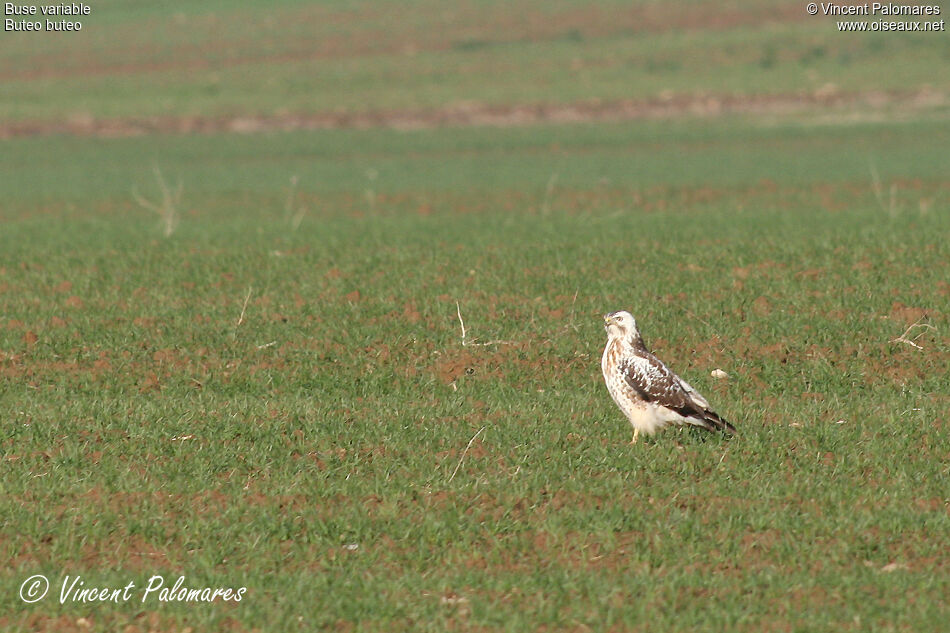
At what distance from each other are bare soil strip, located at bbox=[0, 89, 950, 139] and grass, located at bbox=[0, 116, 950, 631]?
128ft

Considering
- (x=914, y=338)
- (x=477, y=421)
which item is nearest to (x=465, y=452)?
(x=477, y=421)

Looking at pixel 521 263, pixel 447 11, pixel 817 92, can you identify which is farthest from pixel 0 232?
pixel 447 11

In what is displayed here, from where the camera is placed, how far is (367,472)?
10.0 metres

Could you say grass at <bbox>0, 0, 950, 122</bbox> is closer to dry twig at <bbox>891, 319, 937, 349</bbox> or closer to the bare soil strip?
the bare soil strip

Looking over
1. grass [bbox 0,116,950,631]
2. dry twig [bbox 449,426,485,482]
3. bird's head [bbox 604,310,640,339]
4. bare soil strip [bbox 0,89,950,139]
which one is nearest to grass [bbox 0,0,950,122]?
bare soil strip [bbox 0,89,950,139]

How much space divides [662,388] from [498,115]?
57.1 metres

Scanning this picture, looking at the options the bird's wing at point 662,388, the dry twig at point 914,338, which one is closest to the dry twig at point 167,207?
the dry twig at point 914,338

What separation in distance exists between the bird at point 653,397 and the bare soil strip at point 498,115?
5398 centimetres

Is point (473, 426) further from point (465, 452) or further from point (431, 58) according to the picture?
point (431, 58)

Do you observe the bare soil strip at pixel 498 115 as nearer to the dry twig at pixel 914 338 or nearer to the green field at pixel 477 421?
the green field at pixel 477 421

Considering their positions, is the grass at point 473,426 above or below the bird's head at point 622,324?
below

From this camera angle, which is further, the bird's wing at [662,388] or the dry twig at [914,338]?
the dry twig at [914,338]

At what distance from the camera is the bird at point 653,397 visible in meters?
10.3

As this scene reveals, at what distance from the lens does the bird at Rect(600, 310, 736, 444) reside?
10.3m
